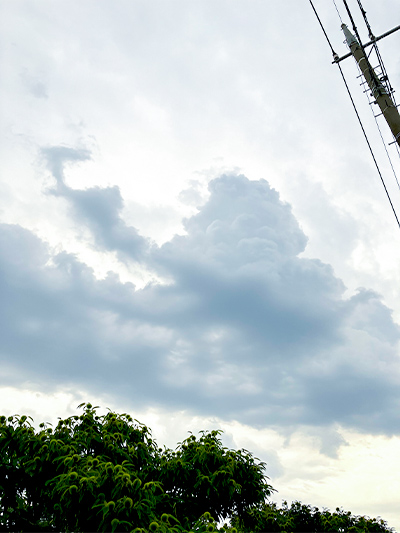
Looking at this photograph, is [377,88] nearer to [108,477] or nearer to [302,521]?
[108,477]

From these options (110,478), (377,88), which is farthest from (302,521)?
(377,88)

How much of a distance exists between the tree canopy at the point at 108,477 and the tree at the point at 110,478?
29 mm

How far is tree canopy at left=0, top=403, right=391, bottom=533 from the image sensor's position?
13141mm

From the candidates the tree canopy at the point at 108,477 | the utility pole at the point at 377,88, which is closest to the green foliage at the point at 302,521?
the tree canopy at the point at 108,477

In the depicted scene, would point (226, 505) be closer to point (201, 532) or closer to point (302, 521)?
point (201, 532)

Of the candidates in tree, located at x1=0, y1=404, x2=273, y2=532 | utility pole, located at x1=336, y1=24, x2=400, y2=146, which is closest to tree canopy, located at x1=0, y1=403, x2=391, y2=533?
tree, located at x1=0, y1=404, x2=273, y2=532

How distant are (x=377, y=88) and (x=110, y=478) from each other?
1448 cm

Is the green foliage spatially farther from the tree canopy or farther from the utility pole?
the utility pole

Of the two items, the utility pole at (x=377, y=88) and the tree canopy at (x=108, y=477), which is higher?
the utility pole at (x=377, y=88)

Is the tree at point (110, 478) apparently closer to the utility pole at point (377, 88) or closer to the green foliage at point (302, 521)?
the green foliage at point (302, 521)

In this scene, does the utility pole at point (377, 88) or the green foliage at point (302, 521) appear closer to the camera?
the utility pole at point (377, 88)

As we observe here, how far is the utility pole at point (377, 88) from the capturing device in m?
15.5

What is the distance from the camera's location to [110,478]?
13180 mm

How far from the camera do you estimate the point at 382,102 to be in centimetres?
1602
